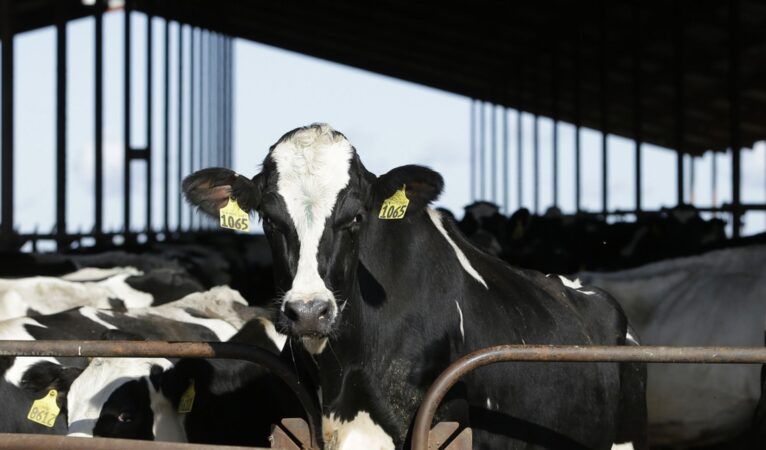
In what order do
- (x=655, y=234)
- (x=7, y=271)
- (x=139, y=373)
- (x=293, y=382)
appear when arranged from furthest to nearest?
1. (x=655, y=234)
2. (x=7, y=271)
3. (x=139, y=373)
4. (x=293, y=382)

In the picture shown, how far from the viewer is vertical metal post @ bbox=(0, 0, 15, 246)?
12555 mm

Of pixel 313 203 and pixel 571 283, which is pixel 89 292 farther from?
pixel 313 203

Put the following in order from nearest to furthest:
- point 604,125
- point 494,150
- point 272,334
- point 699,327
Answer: point 272,334 < point 699,327 < point 604,125 < point 494,150

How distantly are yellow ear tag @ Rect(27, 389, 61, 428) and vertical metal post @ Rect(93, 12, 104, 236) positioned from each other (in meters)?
12.8

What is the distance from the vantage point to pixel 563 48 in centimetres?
2780

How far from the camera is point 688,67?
24.3 m

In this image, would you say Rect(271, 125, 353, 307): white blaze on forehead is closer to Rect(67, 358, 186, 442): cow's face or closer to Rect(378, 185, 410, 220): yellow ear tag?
Rect(378, 185, 410, 220): yellow ear tag

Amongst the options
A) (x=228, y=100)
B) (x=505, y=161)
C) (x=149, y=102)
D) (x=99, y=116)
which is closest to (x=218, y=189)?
(x=99, y=116)

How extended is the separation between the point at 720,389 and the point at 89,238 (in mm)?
11310

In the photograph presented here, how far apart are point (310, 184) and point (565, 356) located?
1.17 meters

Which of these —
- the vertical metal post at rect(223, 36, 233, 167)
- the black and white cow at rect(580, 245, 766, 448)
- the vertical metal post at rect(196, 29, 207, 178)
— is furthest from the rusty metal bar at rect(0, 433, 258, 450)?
the vertical metal post at rect(223, 36, 233, 167)

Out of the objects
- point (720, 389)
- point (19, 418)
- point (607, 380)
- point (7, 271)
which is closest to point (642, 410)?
point (607, 380)

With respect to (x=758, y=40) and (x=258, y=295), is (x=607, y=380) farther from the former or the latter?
(x=758, y=40)

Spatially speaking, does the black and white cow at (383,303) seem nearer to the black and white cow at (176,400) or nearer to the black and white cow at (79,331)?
the black and white cow at (176,400)
